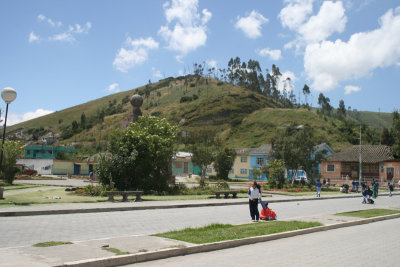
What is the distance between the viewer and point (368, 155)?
59594 millimetres

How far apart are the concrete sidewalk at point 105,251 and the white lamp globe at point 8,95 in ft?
37.0

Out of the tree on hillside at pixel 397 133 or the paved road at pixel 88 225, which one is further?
the tree on hillside at pixel 397 133

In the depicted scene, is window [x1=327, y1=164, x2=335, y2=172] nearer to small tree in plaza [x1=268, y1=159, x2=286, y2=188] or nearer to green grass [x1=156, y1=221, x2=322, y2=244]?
small tree in plaza [x1=268, y1=159, x2=286, y2=188]

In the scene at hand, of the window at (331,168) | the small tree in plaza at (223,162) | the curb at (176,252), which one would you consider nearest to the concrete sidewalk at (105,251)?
the curb at (176,252)

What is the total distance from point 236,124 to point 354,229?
11334cm

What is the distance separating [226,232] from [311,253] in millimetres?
2272

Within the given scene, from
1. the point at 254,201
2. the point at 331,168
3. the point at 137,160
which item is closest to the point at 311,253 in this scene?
the point at 254,201

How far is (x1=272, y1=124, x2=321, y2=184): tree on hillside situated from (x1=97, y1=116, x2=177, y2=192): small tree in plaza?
16.5 m

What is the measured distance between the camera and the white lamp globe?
53.1ft

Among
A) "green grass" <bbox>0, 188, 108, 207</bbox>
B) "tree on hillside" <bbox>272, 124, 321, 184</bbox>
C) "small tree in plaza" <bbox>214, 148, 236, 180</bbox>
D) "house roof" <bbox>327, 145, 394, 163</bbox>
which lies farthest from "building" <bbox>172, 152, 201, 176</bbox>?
"green grass" <bbox>0, 188, 108, 207</bbox>

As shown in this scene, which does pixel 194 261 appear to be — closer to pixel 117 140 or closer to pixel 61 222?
pixel 61 222

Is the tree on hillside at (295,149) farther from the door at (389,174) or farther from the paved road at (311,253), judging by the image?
the paved road at (311,253)

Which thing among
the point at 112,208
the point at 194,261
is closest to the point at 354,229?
the point at 194,261

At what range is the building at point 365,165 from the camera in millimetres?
54922
